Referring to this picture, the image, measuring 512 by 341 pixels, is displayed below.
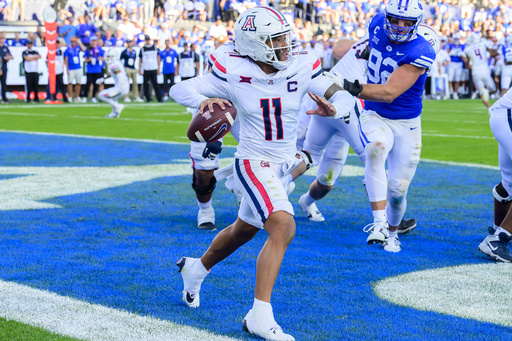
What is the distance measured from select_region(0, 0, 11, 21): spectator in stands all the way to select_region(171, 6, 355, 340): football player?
23970 millimetres

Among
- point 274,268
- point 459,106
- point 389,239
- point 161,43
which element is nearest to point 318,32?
point 161,43

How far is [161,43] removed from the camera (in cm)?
2648

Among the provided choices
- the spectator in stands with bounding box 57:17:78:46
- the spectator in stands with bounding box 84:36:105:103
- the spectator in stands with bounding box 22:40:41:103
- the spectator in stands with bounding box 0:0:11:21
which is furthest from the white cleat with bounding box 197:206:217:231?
the spectator in stands with bounding box 0:0:11:21

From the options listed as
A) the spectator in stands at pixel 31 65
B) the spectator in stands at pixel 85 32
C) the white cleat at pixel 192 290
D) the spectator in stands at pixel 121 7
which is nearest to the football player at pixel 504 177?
the white cleat at pixel 192 290

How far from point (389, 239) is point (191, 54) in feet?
62.1

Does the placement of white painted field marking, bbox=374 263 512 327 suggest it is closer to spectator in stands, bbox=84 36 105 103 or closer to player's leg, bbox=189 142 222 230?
player's leg, bbox=189 142 222 230

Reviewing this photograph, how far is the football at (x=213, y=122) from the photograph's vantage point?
3822 mm

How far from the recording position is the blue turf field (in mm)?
3732

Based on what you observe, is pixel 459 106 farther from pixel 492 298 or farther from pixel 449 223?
pixel 492 298

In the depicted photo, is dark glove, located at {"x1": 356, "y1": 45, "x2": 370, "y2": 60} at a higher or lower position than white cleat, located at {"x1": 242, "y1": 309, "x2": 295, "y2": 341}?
higher

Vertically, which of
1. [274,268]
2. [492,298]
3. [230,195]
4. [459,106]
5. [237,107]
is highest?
[237,107]

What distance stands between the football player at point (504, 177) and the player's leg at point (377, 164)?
71cm

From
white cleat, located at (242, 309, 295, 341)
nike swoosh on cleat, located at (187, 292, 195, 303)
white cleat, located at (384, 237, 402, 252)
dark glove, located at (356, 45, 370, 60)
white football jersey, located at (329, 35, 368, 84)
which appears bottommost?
white cleat, located at (384, 237, 402, 252)

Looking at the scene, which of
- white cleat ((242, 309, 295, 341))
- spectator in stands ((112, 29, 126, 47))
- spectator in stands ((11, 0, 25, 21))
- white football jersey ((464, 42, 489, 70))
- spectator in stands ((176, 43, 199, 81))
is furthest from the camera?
spectator in stands ((11, 0, 25, 21))
